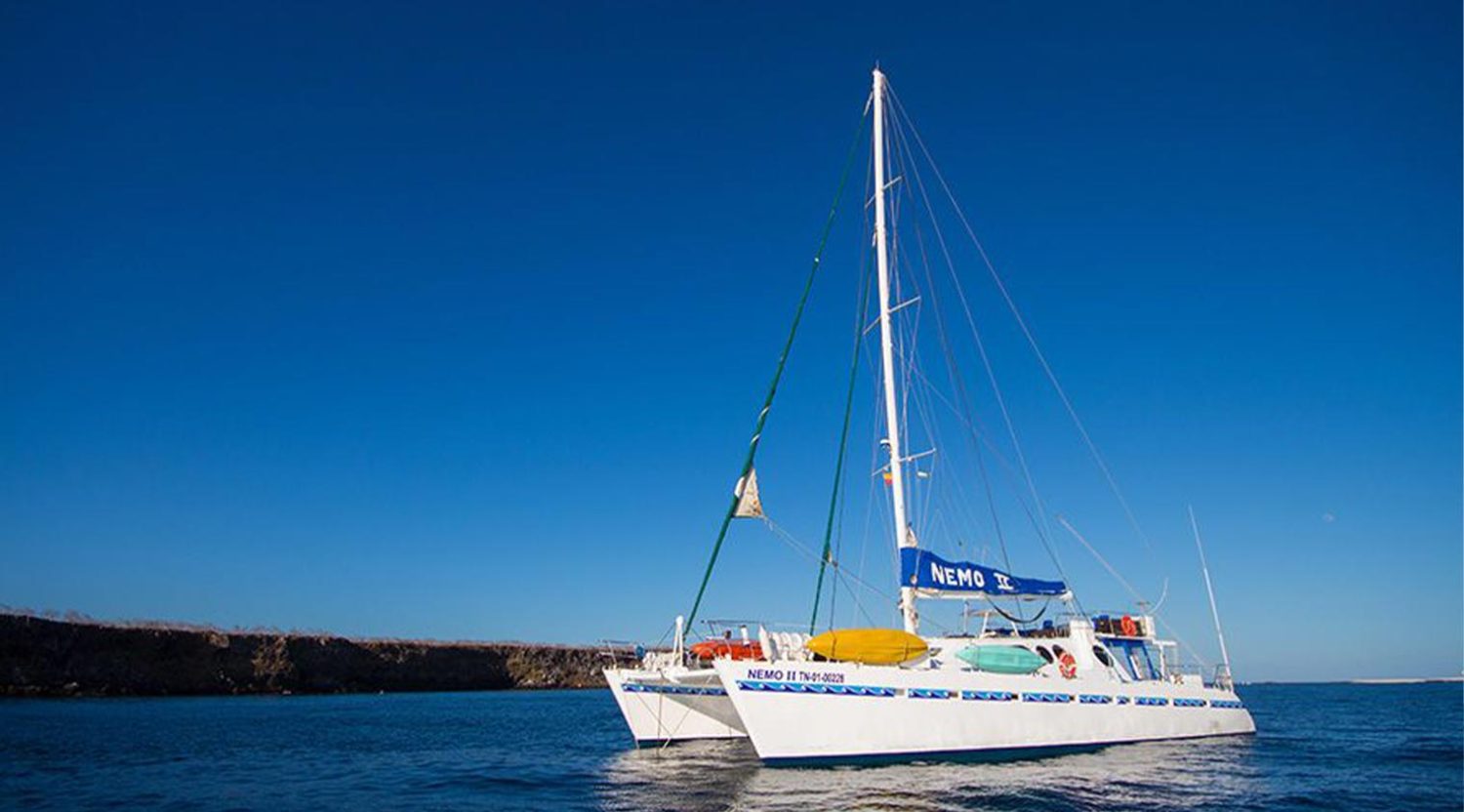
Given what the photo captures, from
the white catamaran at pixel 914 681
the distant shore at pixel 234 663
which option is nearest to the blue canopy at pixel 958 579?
the white catamaran at pixel 914 681

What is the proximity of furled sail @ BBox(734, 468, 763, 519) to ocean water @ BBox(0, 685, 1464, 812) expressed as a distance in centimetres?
651

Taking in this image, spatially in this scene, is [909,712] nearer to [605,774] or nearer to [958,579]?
[958,579]

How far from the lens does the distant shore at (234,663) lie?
5144cm

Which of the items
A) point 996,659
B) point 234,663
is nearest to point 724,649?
point 996,659

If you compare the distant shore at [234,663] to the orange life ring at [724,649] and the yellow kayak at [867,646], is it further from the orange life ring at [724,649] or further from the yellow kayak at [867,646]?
the yellow kayak at [867,646]

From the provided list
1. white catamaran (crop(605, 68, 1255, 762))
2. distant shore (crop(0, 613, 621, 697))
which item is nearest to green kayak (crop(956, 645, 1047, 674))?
white catamaran (crop(605, 68, 1255, 762))

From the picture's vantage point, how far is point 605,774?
76.0ft

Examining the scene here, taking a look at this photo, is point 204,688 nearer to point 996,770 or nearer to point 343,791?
point 343,791

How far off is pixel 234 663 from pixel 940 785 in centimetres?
6154

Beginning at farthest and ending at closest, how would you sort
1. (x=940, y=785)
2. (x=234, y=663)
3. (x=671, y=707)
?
1. (x=234, y=663)
2. (x=671, y=707)
3. (x=940, y=785)

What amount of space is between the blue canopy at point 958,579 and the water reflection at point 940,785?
4.82 m

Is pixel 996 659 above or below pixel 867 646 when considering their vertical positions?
below

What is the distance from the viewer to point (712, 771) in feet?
73.2

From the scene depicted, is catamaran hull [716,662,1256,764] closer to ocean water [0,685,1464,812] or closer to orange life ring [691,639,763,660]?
ocean water [0,685,1464,812]
